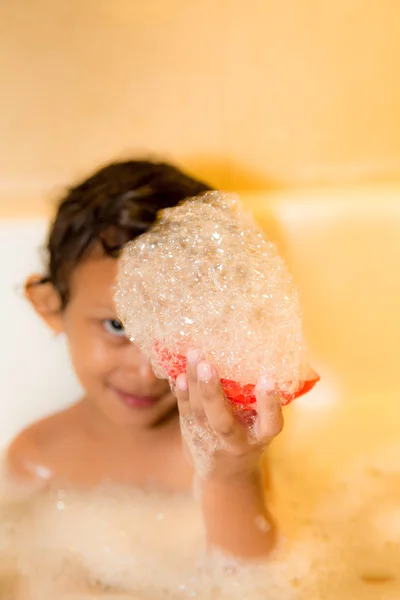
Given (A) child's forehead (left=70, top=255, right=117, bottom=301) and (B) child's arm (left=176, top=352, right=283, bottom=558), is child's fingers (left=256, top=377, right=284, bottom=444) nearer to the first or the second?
(B) child's arm (left=176, top=352, right=283, bottom=558)

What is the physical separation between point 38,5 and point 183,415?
0.74m

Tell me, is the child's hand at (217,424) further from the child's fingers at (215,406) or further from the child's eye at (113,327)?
the child's eye at (113,327)

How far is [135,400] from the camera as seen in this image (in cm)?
88

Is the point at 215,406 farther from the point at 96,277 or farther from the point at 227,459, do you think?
the point at 96,277

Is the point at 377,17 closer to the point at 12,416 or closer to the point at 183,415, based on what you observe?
the point at 183,415

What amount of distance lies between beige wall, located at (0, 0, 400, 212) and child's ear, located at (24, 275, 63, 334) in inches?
8.5

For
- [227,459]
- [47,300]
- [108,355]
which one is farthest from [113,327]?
[227,459]

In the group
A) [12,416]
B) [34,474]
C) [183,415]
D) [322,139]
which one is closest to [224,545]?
[183,415]

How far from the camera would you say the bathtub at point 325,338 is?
3.55ft

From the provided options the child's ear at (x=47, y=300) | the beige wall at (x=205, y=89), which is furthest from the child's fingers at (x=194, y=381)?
the beige wall at (x=205, y=89)

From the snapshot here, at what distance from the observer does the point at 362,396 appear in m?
1.25

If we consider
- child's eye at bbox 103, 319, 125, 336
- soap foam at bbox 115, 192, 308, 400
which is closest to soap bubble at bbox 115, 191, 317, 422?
soap foam at bbox 115, 192, 308, 400

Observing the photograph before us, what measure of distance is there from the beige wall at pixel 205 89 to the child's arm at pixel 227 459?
24.1 inches

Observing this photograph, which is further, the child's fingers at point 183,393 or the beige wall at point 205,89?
the beige wall at point 205,89
